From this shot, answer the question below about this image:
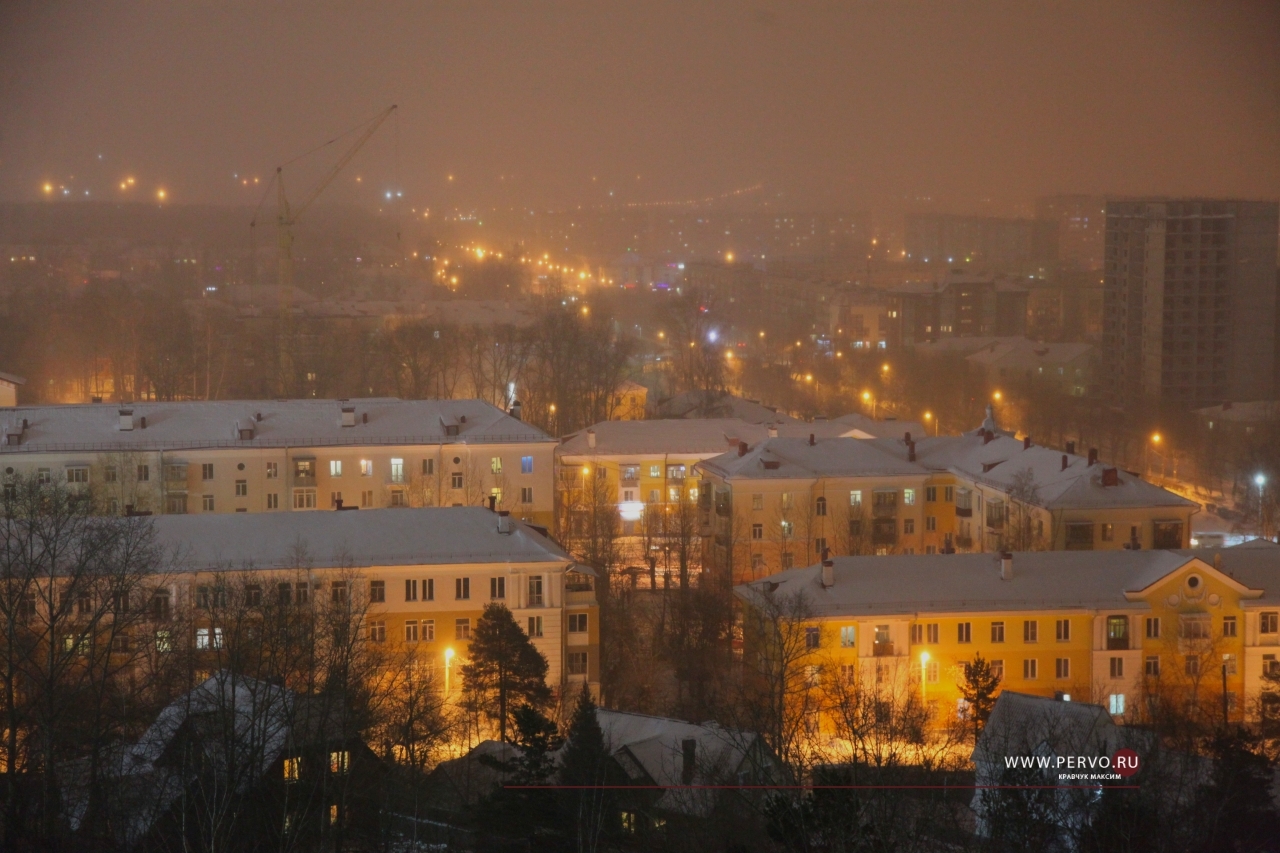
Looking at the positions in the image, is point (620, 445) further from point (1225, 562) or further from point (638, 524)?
point (1225, 562)

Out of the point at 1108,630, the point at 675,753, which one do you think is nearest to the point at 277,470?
the point at 1108,630

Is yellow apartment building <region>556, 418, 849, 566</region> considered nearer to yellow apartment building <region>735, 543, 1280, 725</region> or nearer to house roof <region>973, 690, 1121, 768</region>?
yellow apartment building <region>735, 543, 1280, 725</region>

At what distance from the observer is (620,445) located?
19.1 meters

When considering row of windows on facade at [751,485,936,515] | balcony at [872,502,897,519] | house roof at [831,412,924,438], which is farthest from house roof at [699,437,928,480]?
house roof at [831,412,924,438]

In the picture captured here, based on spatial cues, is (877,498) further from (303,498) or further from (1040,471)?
(303,498)

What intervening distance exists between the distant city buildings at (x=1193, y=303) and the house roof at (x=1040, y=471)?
13.8 m

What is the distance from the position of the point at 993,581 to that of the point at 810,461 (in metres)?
4.80

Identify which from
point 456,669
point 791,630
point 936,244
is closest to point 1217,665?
point 791,630

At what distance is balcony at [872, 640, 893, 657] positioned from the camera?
11.9 meters

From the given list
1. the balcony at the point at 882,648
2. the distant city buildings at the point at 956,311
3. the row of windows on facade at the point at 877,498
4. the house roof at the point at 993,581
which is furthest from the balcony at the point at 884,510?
the distant city buildings at the point at 956,311

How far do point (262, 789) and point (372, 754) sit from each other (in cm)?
86

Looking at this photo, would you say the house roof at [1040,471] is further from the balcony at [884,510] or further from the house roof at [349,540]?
the house roof at [349,540]

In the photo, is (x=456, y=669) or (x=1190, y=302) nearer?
(x=456, y=669)

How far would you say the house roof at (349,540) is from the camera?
38.5 feet
